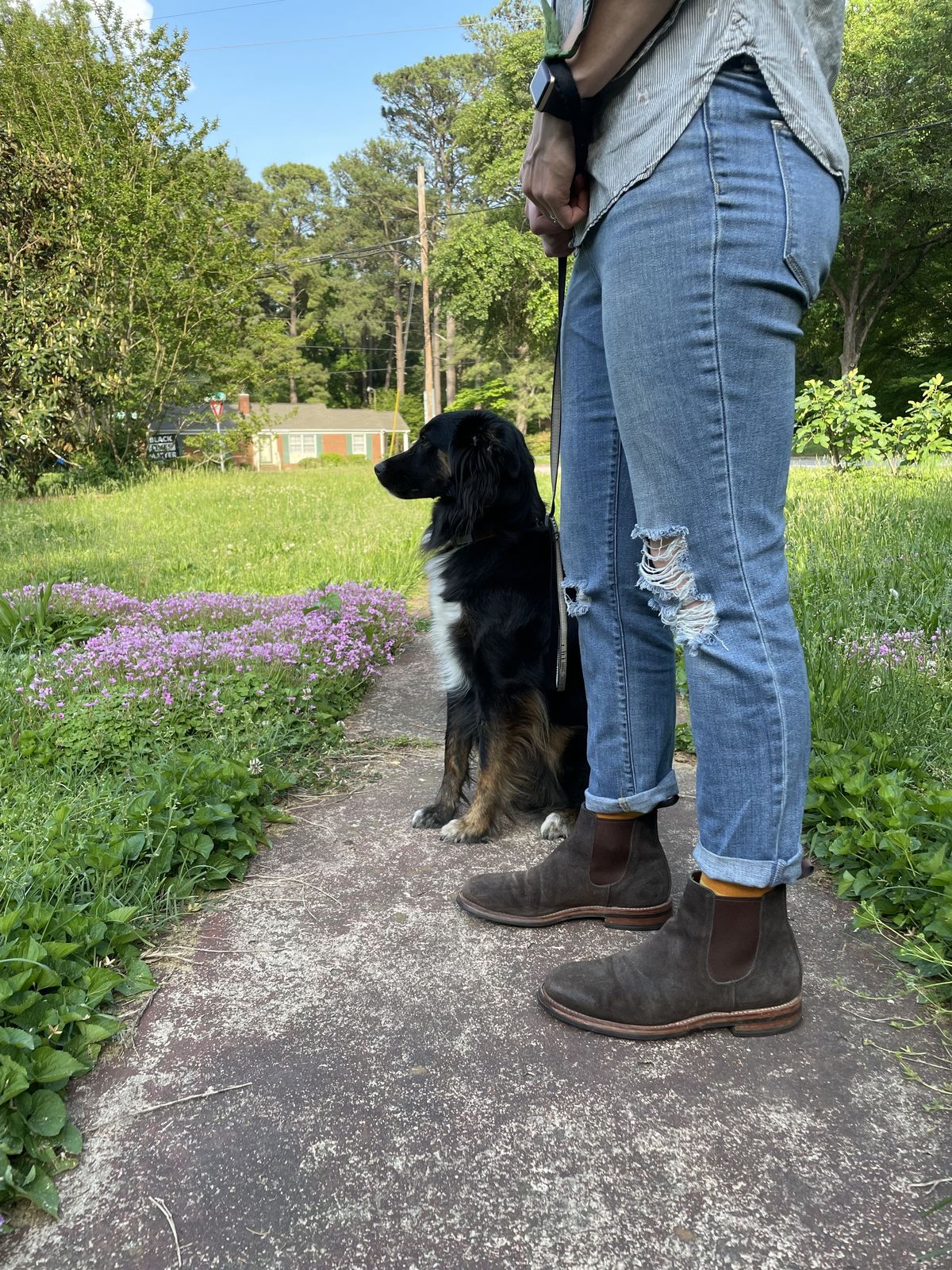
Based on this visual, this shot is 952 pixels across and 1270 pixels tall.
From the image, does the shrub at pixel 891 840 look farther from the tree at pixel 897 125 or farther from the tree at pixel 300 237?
the tree at pixel 300 237

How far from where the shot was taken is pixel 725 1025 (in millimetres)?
1430

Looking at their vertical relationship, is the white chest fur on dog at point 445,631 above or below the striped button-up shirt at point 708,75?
below

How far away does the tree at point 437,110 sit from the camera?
3956cm

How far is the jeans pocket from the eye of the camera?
126cm

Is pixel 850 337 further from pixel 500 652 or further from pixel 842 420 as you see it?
pixel 500 652

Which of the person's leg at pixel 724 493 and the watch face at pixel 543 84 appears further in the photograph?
the watch face at pixel 543 84

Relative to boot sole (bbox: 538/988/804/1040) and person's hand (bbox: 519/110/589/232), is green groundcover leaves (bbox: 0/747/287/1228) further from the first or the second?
person's hand (bbox: 519/110/589/232)

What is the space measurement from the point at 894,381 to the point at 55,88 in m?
26.3

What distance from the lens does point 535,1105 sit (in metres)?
1.27

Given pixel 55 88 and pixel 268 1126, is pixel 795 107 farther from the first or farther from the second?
pixel 55 88

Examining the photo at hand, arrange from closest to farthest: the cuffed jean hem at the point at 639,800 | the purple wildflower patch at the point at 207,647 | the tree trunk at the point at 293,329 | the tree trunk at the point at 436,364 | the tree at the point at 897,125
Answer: the cuffed jean hem at the point at 639,800
the purple wildflower patch at the point at 207,647
the tree at the point at 897,125
the tree trunk at the point at 436,364
the tree trunk at the point at 293,329

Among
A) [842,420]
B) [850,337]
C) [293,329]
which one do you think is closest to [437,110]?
[293,329]

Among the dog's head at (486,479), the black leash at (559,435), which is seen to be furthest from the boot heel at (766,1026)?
the dog's head at (486,479)

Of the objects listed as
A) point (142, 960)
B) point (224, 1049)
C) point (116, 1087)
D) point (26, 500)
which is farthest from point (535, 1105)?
point (26, 500)
